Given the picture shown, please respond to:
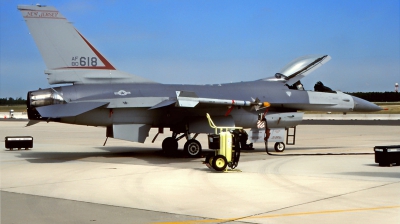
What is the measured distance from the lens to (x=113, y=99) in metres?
17.0

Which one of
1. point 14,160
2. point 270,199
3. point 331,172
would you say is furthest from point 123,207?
point 14,160

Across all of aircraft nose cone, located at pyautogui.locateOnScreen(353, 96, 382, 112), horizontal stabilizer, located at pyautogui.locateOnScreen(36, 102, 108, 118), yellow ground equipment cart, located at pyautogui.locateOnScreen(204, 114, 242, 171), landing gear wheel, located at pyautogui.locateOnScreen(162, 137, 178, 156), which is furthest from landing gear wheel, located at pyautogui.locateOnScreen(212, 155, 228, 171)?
aircraft nose cone, located at pyautogui.locateOnScreen(353, 96, 382, 112)

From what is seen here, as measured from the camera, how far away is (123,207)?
29.9ft

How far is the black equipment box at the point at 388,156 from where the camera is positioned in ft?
47.5

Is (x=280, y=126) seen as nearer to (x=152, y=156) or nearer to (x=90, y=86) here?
(x=152, y=156)

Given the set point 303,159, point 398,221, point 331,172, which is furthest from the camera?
point 303,159

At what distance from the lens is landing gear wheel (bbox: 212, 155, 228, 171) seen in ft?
44.4

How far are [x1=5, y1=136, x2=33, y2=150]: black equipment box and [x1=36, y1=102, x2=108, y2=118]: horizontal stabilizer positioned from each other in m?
6.41

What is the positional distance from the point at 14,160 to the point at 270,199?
419 inches

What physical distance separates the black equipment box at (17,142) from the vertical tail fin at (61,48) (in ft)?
19.3

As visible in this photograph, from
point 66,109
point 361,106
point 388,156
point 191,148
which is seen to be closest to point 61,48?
point 66,109

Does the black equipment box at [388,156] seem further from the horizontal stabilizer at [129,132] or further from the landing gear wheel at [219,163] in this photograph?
the horizontal stabilizer at [129,132]

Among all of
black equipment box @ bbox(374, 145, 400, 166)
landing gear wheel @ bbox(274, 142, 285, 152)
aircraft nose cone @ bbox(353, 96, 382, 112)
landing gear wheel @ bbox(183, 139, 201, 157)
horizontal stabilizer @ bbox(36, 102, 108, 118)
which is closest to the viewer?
black equipment box @ bbox(374, 145, 400, 166)

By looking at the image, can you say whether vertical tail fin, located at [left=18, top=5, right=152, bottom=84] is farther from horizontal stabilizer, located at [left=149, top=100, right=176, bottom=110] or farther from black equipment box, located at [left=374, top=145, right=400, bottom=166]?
black equipment box, located at [left=374, top=145, right=400, bottom=166]
